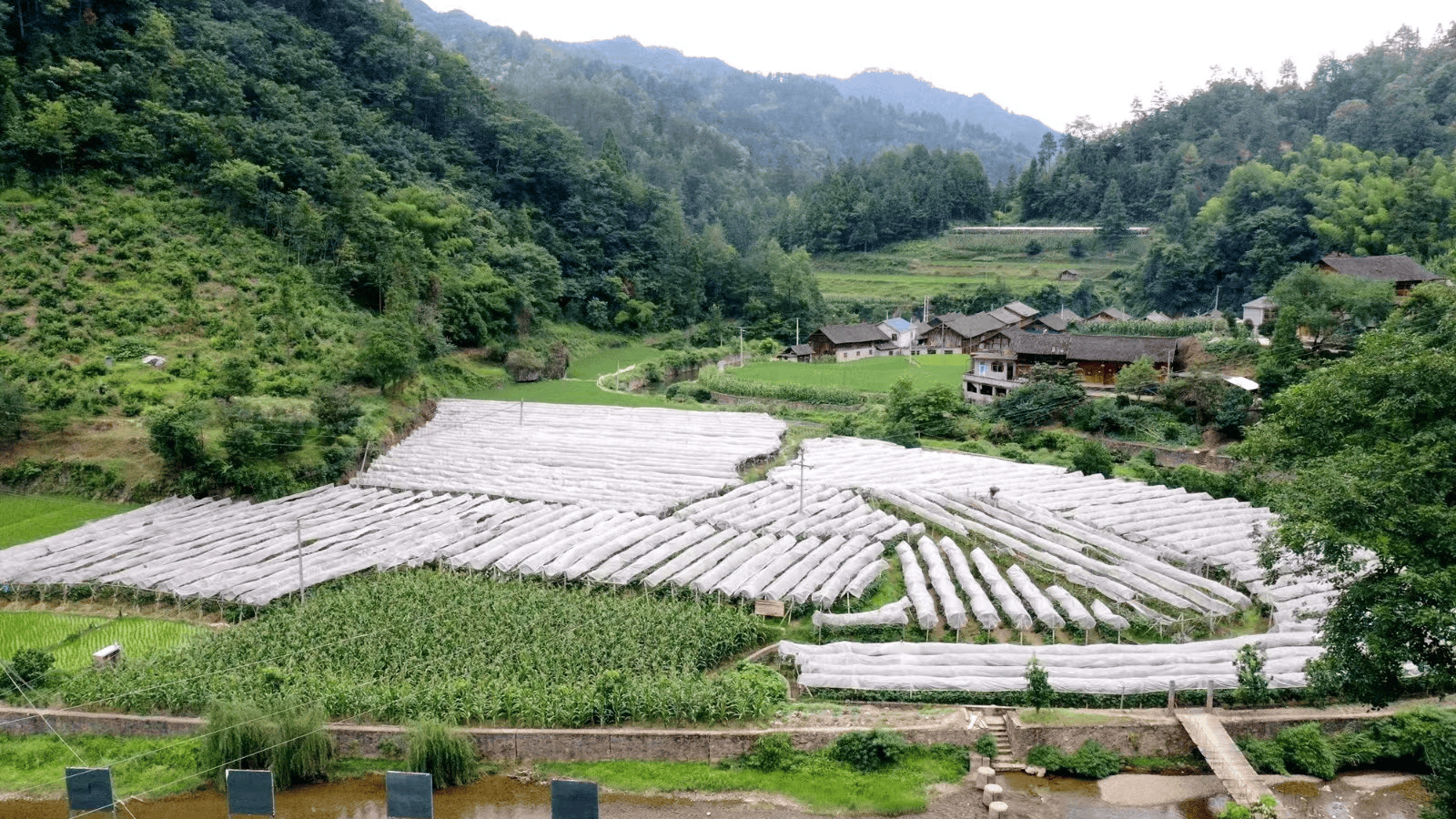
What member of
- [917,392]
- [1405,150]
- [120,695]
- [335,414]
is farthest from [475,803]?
[1405,150]

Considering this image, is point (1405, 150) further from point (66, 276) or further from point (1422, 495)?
point (66, 276)

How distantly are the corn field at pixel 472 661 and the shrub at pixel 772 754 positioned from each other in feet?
2.50

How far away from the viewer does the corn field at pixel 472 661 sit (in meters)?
15.7

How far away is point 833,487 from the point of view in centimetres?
2836

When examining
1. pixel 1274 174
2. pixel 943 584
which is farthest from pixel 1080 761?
pixel 1274 174

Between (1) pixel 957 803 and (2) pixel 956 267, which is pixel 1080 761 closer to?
(1) pixel 957 803

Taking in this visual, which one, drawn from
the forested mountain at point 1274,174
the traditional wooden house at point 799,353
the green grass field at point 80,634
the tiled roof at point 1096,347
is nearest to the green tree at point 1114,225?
the forested mountain at point 1274,174

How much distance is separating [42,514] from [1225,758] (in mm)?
30026

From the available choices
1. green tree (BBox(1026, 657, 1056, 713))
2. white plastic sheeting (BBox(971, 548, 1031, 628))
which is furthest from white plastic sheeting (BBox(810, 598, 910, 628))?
green tree (BBox(1026, 657, 1056, 713))

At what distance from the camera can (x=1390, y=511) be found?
12.5 metres

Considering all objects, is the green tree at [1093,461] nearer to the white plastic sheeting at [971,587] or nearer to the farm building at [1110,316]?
the white plastic sheeting at [971,587]

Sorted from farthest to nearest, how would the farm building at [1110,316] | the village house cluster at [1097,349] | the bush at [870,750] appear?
the farm building at [1110,316] → the village house cluster at [1097,349] → the bush at [870,750]

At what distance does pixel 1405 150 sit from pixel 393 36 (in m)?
80.4

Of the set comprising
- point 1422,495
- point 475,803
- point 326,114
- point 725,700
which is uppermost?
point 326,114
